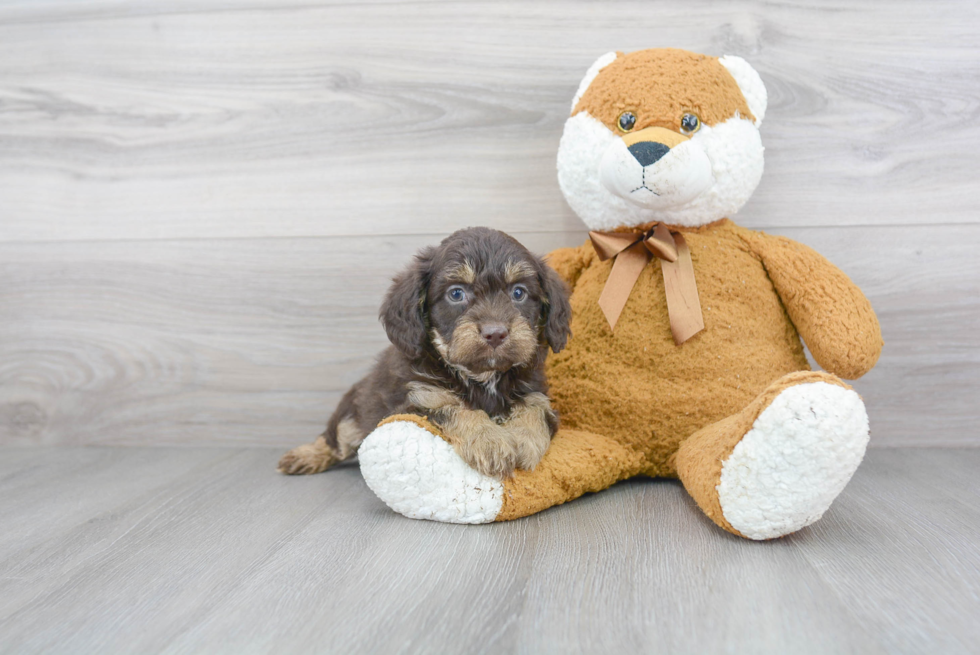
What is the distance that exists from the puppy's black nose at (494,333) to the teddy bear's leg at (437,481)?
0.88ft

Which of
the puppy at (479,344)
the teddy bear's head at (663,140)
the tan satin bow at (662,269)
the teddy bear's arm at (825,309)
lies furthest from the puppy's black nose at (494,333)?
the teddy bear's arm at (825,309)

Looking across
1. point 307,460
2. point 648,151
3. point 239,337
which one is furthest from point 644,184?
point 239,337

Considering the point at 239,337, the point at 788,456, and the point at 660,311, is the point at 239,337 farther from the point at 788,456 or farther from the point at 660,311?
the point at 788,456

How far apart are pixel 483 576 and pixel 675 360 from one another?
876 millimetres

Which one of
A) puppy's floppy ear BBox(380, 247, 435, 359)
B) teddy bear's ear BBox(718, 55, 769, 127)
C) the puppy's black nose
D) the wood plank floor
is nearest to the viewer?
the wood plank floor

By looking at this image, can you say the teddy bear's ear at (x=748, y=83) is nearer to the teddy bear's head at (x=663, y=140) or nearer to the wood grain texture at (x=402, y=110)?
the teddy bear's head at (x=663, y=140)

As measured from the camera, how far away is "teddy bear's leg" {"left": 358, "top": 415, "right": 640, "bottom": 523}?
169cm

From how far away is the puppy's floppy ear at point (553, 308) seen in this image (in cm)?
188

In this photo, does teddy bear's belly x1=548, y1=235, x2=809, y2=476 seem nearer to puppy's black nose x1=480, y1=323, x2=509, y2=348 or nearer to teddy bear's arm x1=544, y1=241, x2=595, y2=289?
teddy bear's arm x1=544, y1=241, x2=595, y2=289

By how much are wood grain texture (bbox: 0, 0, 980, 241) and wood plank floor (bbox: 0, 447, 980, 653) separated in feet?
3.43

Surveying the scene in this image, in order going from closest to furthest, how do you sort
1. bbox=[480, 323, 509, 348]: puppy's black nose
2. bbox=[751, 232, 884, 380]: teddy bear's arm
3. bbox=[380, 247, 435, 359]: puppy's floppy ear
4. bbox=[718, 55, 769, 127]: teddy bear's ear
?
bbox=[480, 323, 509, 348]: puppy's black nose → bbox=[380, 247, 435, 359]: puppy's floppy ear → bbox=[751, 232, 884, 380]: teddy bear's arm → bbox=[718, 55, 769, 127]: teddy bear's ear

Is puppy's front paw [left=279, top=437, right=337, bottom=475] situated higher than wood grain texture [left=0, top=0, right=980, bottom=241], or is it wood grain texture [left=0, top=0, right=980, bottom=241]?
wood grain texture [left=0, top=0, right=980, bottom=241]

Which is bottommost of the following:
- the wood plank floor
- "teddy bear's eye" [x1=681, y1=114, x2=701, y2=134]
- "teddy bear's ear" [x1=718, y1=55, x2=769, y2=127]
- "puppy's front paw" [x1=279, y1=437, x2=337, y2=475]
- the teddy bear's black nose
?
"puppy's front paw" [x1=279, y1=437, x2=337, y2=475]

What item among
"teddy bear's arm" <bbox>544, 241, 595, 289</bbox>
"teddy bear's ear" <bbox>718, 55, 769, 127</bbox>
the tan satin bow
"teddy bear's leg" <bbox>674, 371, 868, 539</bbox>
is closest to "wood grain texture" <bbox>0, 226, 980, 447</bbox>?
"teddy bear's arm" <bbox>544, 241, 595, 289</bbox>
